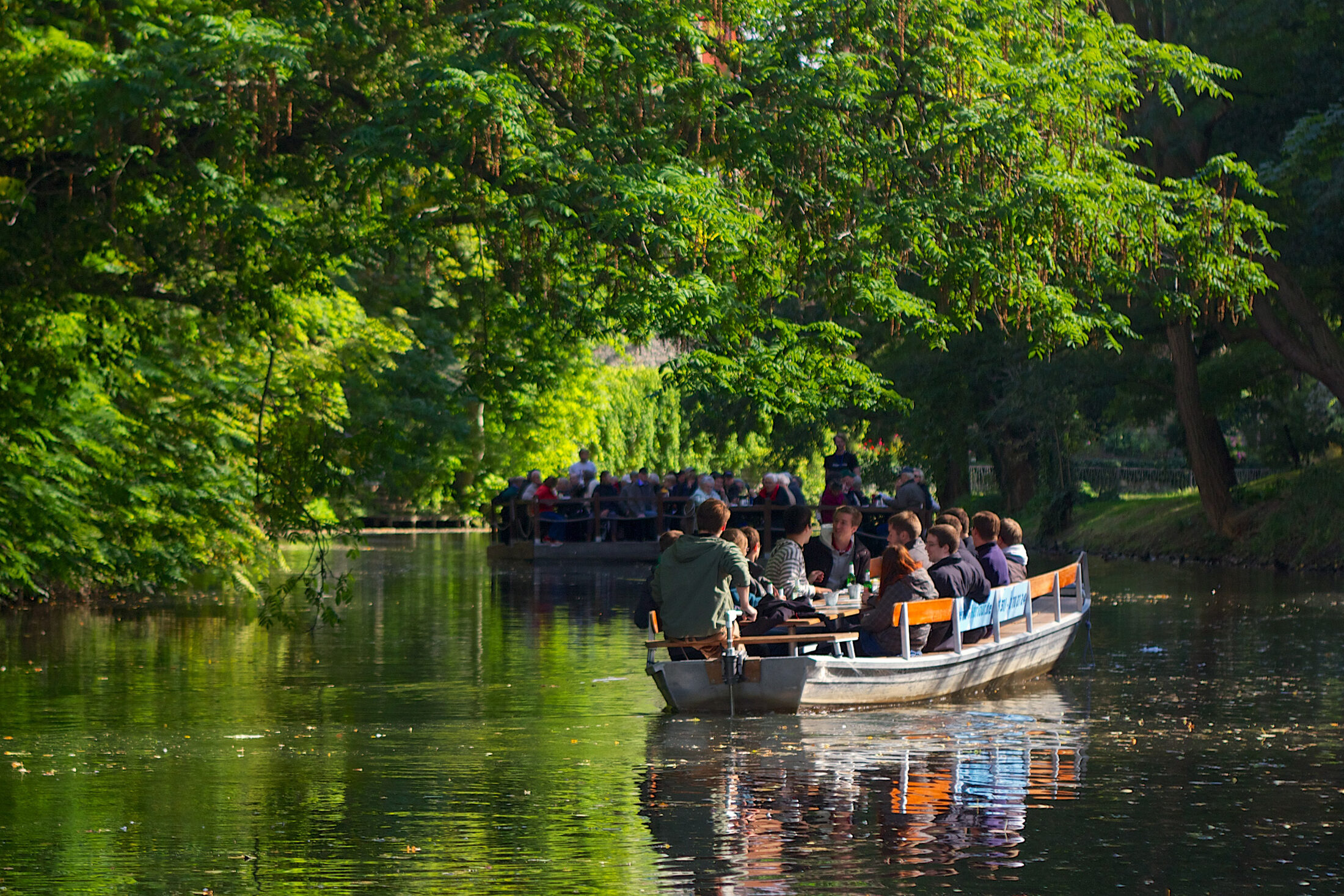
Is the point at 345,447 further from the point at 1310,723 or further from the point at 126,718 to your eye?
the point at 1310,723

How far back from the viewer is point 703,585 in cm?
1499

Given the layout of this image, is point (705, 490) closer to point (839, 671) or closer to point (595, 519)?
point (595, 519)

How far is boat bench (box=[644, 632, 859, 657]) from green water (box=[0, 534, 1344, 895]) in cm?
58

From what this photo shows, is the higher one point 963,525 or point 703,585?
point 963,525

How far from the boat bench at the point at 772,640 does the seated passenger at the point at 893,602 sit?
0.26 meters

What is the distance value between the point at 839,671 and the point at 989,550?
9.02 ft

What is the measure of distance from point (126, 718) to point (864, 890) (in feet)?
27.5

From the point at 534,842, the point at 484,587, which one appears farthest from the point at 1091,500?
the point at 534,842

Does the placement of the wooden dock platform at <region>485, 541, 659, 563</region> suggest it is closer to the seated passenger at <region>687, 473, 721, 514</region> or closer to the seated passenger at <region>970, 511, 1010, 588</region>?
the seated passenger at <region>687, 473, 721, 514</region>

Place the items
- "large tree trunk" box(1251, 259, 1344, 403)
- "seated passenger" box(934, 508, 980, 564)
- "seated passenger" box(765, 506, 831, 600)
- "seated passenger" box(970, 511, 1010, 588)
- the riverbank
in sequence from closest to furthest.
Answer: "seated passenger" box(934, 508, 980, 564) < "seated passenger" box(765, 506, 831, 600) < "seated passenger" box(970, 511, 1010, 588) < "large tree trunk" box(1251, 259, 1344, 403) < the riverbank

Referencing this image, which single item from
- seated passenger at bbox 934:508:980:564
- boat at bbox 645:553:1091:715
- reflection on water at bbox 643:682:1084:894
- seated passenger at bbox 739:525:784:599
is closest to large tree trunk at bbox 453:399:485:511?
seated passenger at bbox 739:525:784:599

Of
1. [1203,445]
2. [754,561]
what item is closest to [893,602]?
[754,561]

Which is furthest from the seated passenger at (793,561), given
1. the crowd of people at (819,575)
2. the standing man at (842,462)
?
the standing man at (842,462)

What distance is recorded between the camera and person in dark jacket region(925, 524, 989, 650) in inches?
634
